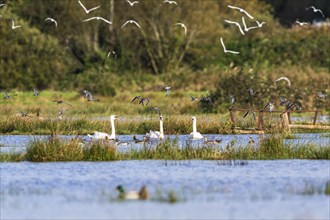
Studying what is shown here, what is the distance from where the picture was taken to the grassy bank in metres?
21.9

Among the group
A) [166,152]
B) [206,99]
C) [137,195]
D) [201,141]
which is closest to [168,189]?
[137,195]

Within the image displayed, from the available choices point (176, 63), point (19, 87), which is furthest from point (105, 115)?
point (176, 63)

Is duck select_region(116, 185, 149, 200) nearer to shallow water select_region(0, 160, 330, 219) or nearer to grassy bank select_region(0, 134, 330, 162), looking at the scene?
shallow water select_region(0, 160, 330, 219)

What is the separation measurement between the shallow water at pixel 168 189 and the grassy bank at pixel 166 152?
0.63ft

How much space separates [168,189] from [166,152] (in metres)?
3.73

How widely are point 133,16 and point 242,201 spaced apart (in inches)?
1327

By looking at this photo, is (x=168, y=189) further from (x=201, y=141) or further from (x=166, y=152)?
(x=201, y=141)

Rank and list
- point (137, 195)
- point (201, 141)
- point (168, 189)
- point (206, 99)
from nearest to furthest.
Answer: point (137, 195), point (168, 189), point (201, 141), point (206, 99)

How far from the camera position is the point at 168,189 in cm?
1883

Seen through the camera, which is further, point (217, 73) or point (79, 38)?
point (79, 38)

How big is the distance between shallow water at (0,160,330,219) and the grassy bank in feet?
0.63

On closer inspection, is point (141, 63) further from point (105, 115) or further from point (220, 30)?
point (105, 115)

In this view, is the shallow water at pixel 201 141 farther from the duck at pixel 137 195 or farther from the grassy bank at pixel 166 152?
the duck at pixel 137 195

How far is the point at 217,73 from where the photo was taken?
1879 inches
